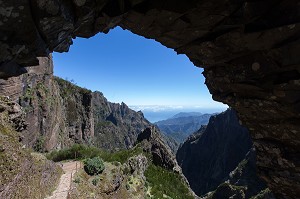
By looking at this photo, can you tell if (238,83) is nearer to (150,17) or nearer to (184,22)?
(184,22)

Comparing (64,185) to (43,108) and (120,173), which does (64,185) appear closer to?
(120,173)

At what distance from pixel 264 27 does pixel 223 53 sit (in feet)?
10.1

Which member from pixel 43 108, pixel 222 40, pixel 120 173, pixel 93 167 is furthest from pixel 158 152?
pixel 222 40

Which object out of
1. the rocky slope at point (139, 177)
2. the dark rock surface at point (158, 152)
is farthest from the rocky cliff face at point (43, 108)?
the dark rock surface at point (158, 152)

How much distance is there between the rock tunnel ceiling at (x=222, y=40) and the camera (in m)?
11.3

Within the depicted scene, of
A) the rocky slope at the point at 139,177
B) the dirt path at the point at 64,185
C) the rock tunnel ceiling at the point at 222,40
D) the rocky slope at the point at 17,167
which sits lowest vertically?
the rocky slope at the point at 139,177

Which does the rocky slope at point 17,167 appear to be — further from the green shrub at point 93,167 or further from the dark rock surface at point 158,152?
the dark rock surface at point 158,152

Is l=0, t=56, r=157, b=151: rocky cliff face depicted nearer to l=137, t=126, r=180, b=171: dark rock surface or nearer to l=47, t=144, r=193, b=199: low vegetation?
l=47, t=144, r=193, b=199: low vegetation

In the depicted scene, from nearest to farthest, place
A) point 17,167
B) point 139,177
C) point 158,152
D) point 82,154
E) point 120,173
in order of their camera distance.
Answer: point 17,167 < point 120,173 < point 139,177 < point 82,154 < point 158,152

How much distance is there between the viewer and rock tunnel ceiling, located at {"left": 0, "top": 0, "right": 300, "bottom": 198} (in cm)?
1128

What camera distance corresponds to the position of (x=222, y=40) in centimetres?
1523

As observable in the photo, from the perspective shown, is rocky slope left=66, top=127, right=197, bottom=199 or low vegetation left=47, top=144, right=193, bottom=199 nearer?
rocky slope left=66, top=127, right=197, bottom=199

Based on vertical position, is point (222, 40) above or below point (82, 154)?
above

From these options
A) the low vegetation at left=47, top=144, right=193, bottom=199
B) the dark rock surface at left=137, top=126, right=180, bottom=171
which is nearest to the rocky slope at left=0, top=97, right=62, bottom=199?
the low vegetation at left=47, top=144, right=193, bottom=199
